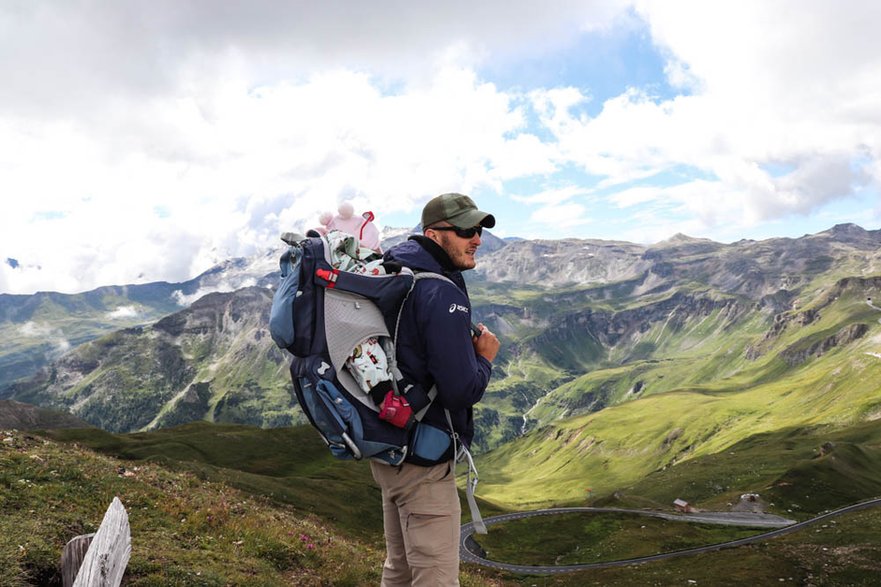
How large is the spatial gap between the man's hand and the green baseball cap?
1614mm

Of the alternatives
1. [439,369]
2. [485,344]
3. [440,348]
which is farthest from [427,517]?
[485,344]

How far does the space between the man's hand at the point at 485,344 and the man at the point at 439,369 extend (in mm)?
15

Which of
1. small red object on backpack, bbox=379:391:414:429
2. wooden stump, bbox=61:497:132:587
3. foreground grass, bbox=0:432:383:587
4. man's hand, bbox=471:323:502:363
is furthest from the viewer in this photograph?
foreground grass, bbox=0:432:383:587

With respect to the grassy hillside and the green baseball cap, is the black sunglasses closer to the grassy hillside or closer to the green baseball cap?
the green baseball cap

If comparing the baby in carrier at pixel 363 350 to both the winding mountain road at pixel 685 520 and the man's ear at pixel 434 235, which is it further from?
the winding mountain road at pixel 685 520

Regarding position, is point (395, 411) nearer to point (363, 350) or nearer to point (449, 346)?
point (363, 350)

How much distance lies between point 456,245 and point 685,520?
111752 millimetres

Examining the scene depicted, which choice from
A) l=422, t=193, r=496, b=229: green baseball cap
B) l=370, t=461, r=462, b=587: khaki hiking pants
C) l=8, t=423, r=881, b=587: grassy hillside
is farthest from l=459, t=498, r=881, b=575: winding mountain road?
l=422, t=193, r=496, b=229: green baseball cap

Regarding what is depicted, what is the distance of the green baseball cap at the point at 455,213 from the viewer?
809 centimetres

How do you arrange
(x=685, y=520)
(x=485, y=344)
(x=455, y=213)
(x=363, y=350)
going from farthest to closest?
1. (x=685, y=520)
2. (x=455, y=213)
3. (x=485, y=344)
4. (x=363, y=350)

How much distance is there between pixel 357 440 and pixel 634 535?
91839mm

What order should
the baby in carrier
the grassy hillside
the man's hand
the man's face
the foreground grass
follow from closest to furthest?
the baby in carrier < the man's hand < the man's face < the foreground grass < the grassy hillside

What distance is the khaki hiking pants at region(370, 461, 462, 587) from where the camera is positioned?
285 inches

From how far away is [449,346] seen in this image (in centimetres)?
716
